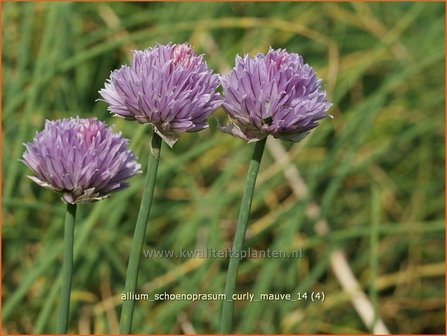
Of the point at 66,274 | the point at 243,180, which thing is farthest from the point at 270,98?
the point at 243,180

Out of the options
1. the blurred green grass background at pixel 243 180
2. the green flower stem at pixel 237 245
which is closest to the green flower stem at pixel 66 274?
the green flower stem at pixel 237 245

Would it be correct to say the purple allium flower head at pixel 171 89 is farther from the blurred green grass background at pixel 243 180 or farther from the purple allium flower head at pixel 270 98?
the blurred green grass background at pixel 243 180

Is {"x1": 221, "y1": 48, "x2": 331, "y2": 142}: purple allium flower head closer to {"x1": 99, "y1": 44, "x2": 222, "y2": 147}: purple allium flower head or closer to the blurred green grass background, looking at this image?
{"x1": 99, "y1": 44, "x2": 222, "y2": 147}: purple allium flower head

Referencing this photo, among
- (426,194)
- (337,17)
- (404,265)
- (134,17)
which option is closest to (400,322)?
(404,265)

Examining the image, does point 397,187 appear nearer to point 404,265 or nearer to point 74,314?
point 404,265

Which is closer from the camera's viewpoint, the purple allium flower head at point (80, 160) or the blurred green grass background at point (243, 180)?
the purple allium flower head at point (80, 160)

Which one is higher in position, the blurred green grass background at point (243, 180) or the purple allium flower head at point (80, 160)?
the blurred green grass background at point (243, 180)

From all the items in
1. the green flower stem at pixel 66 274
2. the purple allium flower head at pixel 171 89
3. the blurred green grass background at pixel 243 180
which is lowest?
the green flower stem at pixel 66 274
